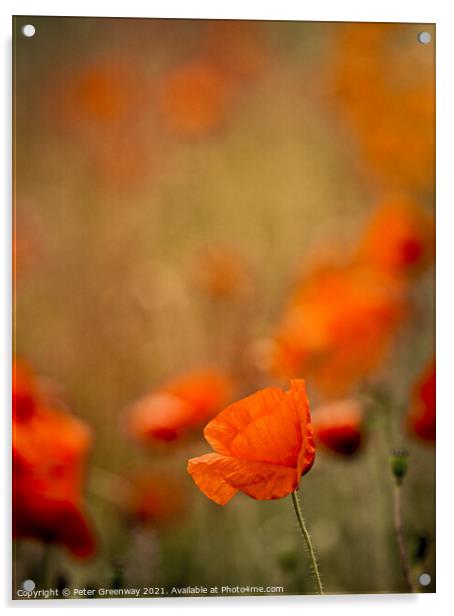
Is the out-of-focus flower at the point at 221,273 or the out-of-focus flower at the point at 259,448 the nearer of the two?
the out-of-focus flower at the point at 259,448

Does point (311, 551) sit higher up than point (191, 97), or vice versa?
point (191, 97)

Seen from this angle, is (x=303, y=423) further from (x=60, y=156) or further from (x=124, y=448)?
(x=60, y=156)

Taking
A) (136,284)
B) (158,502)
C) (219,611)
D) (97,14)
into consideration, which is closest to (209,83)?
(97,14)

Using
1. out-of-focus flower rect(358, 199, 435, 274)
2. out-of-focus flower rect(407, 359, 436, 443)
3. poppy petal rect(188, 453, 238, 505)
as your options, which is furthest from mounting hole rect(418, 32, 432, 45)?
poppy petal rect(188, 453, 238, 505)

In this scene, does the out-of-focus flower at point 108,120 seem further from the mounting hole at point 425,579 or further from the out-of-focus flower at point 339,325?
the mounting hole at point 425,579

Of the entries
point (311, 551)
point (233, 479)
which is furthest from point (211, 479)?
point (311, 551)

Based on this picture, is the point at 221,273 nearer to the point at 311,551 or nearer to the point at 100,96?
the point at 100,96

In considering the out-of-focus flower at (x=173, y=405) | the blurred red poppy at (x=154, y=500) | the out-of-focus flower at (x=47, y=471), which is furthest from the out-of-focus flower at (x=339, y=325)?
the out-of-focus flower at (x=47, y=471)
